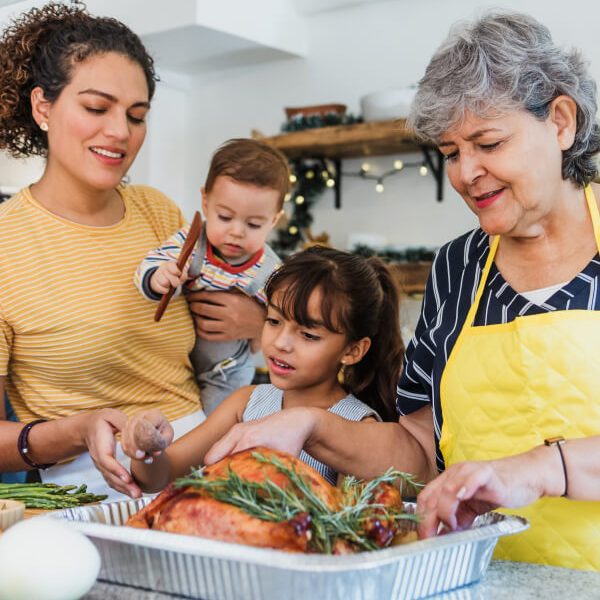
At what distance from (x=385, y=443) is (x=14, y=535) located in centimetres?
83

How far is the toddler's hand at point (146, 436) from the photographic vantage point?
1.23m

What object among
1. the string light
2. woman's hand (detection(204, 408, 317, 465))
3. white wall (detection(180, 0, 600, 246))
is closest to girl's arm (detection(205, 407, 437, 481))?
woman's hand (detection(204, 408, 317, 465))

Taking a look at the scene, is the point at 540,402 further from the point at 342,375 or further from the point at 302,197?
Result: the point at 302,197

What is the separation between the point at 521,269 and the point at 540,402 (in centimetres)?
23

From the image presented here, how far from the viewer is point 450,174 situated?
1333 mm

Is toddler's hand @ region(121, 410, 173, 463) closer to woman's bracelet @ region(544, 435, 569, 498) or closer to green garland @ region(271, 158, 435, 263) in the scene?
woman's bracelet @ region(544, 435, 569, 498)

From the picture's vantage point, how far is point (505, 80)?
1.27 metres

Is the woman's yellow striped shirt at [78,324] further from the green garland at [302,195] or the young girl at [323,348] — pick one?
the green garland at [302,195]

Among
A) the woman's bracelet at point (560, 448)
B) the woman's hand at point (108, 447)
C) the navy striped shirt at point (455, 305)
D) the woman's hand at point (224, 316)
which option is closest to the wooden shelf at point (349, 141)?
the woman's hand at point (224, 316)

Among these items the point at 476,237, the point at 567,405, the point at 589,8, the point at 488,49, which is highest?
the point at 589,8

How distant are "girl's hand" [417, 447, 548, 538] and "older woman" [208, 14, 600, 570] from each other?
19 centimetres

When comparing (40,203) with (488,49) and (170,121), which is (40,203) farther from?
(170,121)

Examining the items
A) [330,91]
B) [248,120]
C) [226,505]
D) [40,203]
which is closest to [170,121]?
[248,120]

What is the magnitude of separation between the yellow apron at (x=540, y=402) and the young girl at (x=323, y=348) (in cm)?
41
